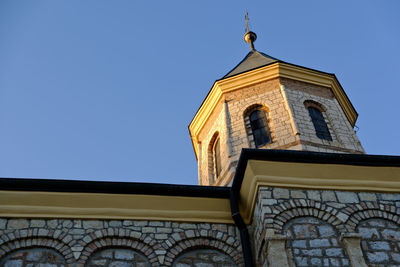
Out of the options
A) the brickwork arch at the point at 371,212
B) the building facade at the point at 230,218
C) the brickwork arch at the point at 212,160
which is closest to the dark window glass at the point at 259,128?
the brickwork arch at the point at 212,160

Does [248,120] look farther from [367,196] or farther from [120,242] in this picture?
[120,242]

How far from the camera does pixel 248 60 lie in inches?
552

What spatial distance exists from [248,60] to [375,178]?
7.58 metres

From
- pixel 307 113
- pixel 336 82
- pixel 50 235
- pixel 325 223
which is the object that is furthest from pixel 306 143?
pixel 50 235

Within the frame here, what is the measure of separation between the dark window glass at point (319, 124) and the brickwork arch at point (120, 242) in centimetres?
537

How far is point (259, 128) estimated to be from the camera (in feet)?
36.5

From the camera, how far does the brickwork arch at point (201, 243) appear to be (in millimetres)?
6973

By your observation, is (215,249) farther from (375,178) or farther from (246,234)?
(375,178)

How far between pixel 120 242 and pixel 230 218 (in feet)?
5.77

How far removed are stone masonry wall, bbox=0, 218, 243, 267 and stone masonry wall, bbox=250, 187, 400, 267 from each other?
727 mm

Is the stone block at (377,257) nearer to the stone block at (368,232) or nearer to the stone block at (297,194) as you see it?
the stone block at (368,232)

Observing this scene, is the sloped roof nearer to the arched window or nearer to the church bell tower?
the church bell tower

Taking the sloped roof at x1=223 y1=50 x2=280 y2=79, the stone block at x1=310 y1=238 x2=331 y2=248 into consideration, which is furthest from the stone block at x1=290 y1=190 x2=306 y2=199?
the sloped roof at x1=223 y1=50 x2=280 y2=79

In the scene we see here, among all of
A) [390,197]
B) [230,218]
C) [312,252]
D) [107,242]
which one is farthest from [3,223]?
[390,197]
